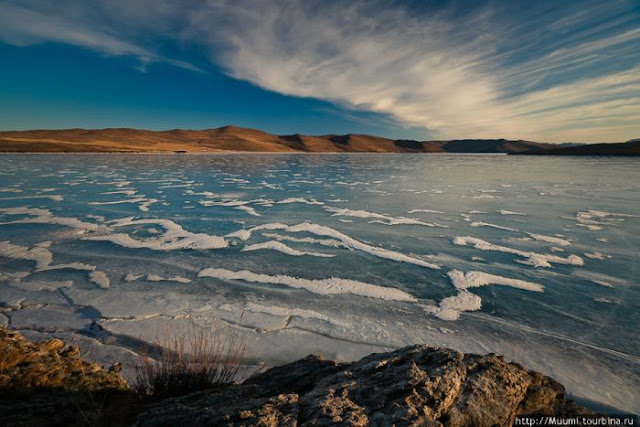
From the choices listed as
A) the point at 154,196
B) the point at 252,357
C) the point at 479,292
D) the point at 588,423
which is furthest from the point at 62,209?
the point at 588,423

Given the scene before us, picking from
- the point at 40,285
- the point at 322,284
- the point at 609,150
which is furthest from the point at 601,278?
the point at 609,150

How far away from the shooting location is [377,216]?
9.66 metres

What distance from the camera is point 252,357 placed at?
315 cm

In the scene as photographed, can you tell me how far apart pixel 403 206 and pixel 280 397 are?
1015 centimetres

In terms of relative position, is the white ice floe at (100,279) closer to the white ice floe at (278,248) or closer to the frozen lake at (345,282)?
the frozen lake at (345,282)

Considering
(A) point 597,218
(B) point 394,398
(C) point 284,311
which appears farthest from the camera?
(A) point 597,218

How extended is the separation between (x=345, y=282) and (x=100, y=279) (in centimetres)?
397

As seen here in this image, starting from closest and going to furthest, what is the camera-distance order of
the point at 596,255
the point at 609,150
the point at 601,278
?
1. the point at 601,278
2. the point at 596,255
3. the point at 609,150

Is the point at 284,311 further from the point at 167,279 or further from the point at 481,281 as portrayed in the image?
the point at 481,281

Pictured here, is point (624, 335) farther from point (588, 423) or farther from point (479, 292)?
point (588, 423)

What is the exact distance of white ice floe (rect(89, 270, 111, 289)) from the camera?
479 cm

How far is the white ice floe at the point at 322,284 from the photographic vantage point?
4.58 meters

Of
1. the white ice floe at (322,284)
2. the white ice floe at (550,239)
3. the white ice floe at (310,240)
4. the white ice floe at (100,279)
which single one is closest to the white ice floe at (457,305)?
the white ice floe at (322,284)

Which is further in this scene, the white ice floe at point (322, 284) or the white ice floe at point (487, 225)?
the white ice floe at point (487, 225)
